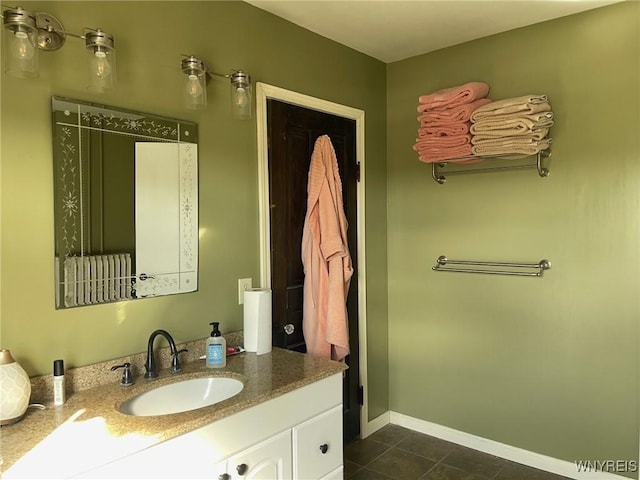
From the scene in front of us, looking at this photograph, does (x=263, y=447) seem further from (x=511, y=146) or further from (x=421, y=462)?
(x=511, y=146)

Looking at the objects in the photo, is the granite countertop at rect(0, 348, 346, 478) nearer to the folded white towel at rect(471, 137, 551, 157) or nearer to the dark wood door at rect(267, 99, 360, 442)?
the dark wood door at rect(267, 99, 360, 442)

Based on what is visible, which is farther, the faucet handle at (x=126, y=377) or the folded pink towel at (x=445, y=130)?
the folded pink towel at (x=445, y=130)

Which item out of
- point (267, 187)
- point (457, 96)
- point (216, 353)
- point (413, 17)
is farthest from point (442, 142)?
point (216, 353)

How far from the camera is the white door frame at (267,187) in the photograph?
2336 mm

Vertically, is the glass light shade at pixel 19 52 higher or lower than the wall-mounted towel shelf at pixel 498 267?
higher

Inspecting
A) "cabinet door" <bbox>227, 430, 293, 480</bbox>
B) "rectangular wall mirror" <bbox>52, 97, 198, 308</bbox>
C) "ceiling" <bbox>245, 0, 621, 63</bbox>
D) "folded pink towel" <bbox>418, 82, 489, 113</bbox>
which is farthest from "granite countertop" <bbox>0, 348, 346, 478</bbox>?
"ceiling" <bbox>245, 0, 621, 63</bbox>

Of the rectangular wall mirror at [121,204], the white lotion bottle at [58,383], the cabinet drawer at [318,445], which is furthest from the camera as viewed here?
the cabinet drawer at [318,445]

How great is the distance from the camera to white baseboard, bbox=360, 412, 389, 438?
9.87ft

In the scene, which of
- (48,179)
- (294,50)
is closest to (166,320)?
(48,179)

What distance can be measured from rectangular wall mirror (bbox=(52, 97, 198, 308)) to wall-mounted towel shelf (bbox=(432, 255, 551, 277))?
158cm

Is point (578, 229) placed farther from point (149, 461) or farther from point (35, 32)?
point (35, 32)

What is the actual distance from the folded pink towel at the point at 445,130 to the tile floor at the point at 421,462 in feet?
6.06

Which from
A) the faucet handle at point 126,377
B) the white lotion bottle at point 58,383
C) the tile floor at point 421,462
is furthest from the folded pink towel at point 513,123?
the white lotion bottle at point 58,383

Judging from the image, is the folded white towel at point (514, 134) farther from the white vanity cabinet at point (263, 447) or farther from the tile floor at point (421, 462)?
the tile floor at point (421, 462)
